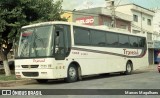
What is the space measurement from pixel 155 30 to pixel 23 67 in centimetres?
Result: 4524

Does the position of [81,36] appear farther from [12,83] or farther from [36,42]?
[12,83]

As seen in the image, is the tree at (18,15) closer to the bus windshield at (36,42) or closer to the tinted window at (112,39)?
the bus windshield at (36,42)

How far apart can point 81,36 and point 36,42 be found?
3.08m

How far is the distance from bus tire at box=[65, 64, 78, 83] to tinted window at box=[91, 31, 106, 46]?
261cm

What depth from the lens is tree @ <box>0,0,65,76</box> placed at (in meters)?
23.0

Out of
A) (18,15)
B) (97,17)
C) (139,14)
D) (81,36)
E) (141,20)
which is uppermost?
(139,14)

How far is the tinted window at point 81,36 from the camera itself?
19.7 meters

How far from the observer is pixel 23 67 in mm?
18484

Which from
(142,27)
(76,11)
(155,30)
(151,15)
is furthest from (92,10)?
(155,30)

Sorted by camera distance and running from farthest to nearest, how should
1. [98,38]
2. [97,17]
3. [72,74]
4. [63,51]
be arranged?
[97,17]
[98,38]
[72,74]
[63,51]

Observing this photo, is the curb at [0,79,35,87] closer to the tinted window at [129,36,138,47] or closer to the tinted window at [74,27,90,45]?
the tinted window at [74,27,90,45]

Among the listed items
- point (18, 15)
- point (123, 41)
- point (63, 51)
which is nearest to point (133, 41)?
point (123, 41)

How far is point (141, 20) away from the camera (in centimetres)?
5362

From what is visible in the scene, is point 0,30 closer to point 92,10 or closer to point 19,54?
point 19,54
